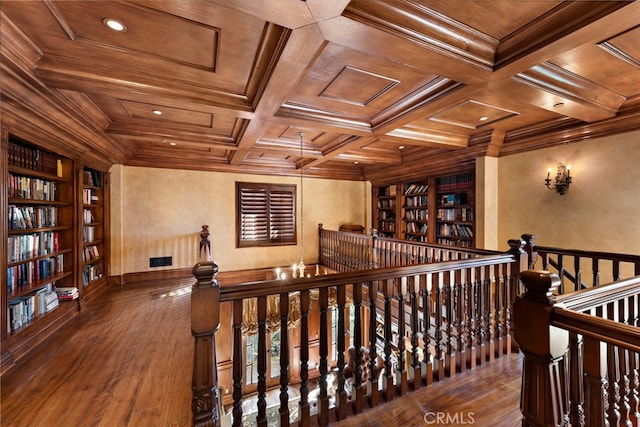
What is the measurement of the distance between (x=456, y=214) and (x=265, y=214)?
3873mm

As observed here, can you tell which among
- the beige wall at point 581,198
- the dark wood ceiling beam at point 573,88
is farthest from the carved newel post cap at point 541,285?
the beige wall at point 581,198

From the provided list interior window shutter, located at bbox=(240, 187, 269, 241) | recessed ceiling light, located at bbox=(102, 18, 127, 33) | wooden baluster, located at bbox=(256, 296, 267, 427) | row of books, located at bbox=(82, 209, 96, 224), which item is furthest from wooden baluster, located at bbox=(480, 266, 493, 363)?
row of books, located at bbox=(82, 209, 96, 224)

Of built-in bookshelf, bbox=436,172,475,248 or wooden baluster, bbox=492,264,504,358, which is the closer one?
wooden baluster, bbox=492,264,504,358

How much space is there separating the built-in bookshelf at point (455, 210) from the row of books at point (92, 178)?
5.81 metres

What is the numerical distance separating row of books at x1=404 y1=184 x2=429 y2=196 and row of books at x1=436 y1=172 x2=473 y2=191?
1.01 feet

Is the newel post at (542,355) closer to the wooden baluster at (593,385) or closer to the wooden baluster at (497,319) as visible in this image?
the wooden baluster at (593,385)

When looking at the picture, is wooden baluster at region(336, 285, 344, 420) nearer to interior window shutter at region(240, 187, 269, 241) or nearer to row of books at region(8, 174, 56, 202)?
row of books at region(8, 174, 56, 202)

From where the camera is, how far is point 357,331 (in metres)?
1.67

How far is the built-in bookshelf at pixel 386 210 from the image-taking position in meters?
6.23

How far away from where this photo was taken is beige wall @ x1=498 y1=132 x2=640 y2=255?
295cm

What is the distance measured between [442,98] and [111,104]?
3448mm

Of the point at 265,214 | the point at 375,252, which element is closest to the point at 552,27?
the point at 375,252

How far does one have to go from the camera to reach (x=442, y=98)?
8.23 feet

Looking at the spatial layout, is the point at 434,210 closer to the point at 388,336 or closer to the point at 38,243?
the point at 388,336
